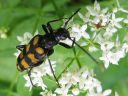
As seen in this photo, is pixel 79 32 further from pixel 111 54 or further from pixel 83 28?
pixel 111 54

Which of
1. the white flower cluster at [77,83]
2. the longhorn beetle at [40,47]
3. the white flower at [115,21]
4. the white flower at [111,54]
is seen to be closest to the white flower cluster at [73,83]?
the white flower cluster at [77,83]

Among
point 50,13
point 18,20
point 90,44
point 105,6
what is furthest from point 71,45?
point 18,20

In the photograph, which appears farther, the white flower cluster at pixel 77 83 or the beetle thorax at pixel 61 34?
the beetle thorax at pixel 61 34

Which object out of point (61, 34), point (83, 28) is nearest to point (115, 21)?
point (83, 28)

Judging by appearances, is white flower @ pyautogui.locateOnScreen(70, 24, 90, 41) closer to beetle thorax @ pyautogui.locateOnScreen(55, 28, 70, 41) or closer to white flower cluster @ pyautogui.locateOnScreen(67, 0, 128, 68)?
white flower cluster @ pyautogui.locateOnScreen(67, 0, 128, 68)

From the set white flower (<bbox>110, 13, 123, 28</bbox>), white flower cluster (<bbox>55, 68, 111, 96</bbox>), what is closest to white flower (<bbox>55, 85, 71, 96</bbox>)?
white flower cluster (<bbox>55, 68, 111, 96</bbox>)

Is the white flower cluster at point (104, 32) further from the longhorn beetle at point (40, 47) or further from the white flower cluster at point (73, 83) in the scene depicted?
the white flower cluster at point (73, 83)
